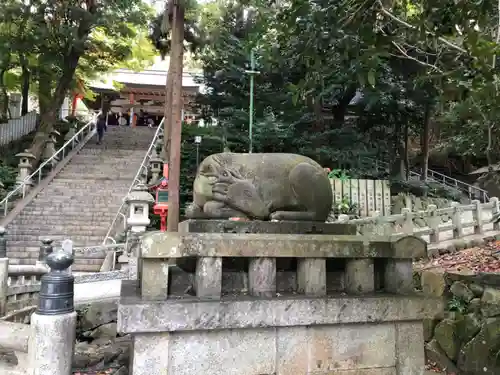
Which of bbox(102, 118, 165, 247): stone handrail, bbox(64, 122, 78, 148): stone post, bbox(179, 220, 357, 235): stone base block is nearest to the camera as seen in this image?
bbox(179, 220, 357, 235): stone base block

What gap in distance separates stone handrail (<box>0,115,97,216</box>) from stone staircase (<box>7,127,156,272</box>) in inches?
22.6

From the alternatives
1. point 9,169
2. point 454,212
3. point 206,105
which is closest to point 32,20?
point 9,169

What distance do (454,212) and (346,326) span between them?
795cm

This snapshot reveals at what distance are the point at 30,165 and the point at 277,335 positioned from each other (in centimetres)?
1508

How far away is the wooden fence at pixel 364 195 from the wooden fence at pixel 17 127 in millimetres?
15547

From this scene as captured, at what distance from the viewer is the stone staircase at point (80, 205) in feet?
37.2

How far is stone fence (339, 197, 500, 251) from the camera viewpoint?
9.35 m

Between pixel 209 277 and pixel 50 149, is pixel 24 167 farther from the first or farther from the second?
pixel 209 277

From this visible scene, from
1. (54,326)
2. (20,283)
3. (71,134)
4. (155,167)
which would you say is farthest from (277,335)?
(71,134)

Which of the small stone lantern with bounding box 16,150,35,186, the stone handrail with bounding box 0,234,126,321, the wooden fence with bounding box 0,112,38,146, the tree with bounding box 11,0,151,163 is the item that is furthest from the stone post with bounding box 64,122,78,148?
the stone handrail with bounding box 0,234,126,321

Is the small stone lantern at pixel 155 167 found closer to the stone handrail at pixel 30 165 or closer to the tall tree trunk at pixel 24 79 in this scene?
the stone handrail at pixel 30 165

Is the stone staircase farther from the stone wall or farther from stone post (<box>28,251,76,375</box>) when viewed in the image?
the stone wall

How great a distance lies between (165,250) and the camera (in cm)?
271

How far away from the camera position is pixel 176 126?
10172mm
